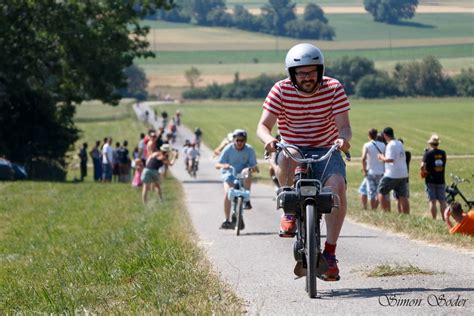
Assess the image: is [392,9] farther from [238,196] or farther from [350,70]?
[238,196]

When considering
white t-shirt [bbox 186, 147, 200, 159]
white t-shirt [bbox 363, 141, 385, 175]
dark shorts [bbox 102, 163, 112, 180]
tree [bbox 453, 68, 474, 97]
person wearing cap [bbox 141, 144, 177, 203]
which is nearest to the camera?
white t-shirt [bbox 363, 141, 385, 175]

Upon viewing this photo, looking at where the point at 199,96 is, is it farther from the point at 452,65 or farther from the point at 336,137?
the point at 336,137

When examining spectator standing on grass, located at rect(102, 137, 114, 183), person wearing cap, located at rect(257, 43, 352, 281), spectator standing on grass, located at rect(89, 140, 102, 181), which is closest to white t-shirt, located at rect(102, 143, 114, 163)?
spectator standing on grass, located at rect(102, 137, 114, 183)

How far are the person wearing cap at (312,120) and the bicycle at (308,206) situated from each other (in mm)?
207

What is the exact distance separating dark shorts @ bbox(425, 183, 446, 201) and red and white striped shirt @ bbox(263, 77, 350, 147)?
43.1 feet

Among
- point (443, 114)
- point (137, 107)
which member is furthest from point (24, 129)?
point (137, 107)

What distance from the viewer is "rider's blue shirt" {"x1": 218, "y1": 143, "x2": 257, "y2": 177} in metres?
18.7

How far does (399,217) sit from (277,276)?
893 centimetres

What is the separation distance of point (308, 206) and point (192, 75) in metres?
135

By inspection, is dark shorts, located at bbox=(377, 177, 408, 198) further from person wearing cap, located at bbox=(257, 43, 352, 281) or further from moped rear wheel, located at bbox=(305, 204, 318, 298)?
moped rear wheel, located at bbox=(305, 204, 318, 298)

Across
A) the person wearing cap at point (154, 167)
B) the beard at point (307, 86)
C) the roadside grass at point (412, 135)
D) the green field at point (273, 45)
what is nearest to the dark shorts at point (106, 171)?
the roadside grass at point (412, 135)

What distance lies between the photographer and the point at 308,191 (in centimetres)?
965

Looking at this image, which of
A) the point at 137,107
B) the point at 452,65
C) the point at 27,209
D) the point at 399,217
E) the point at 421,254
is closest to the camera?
the point at 421,254

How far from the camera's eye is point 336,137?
10445mm
